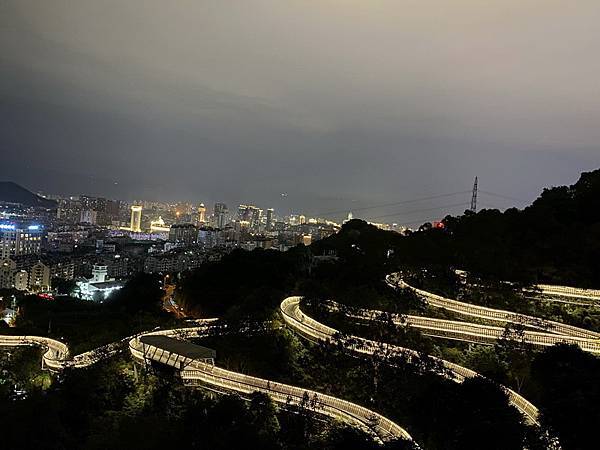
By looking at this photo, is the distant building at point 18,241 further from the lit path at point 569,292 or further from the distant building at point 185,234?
the lit path at point 569,292

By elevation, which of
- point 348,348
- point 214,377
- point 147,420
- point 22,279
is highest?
point 348,348

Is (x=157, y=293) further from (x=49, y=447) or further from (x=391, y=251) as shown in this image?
(x=49, y=447)

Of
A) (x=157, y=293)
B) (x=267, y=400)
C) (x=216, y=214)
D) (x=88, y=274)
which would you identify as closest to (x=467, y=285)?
(x=267, y=400)

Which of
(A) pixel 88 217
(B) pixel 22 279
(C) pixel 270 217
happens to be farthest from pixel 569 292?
(A) pixel 88 217

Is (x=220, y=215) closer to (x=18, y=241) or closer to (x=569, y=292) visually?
(x=18, y=241)

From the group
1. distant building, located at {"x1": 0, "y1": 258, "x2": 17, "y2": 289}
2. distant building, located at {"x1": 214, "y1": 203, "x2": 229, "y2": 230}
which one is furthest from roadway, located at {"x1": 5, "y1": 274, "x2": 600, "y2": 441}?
distant building, located at {"x1": 214, "y1": 203, "x2": 229, "y2": 230}

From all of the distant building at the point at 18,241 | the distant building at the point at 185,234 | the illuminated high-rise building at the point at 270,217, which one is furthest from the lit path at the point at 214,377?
the illuminated high-rise building at the point at 270,217

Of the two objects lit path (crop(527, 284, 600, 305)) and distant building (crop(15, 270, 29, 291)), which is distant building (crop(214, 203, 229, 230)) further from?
lit path (crop(527, 284, 600, 305))
